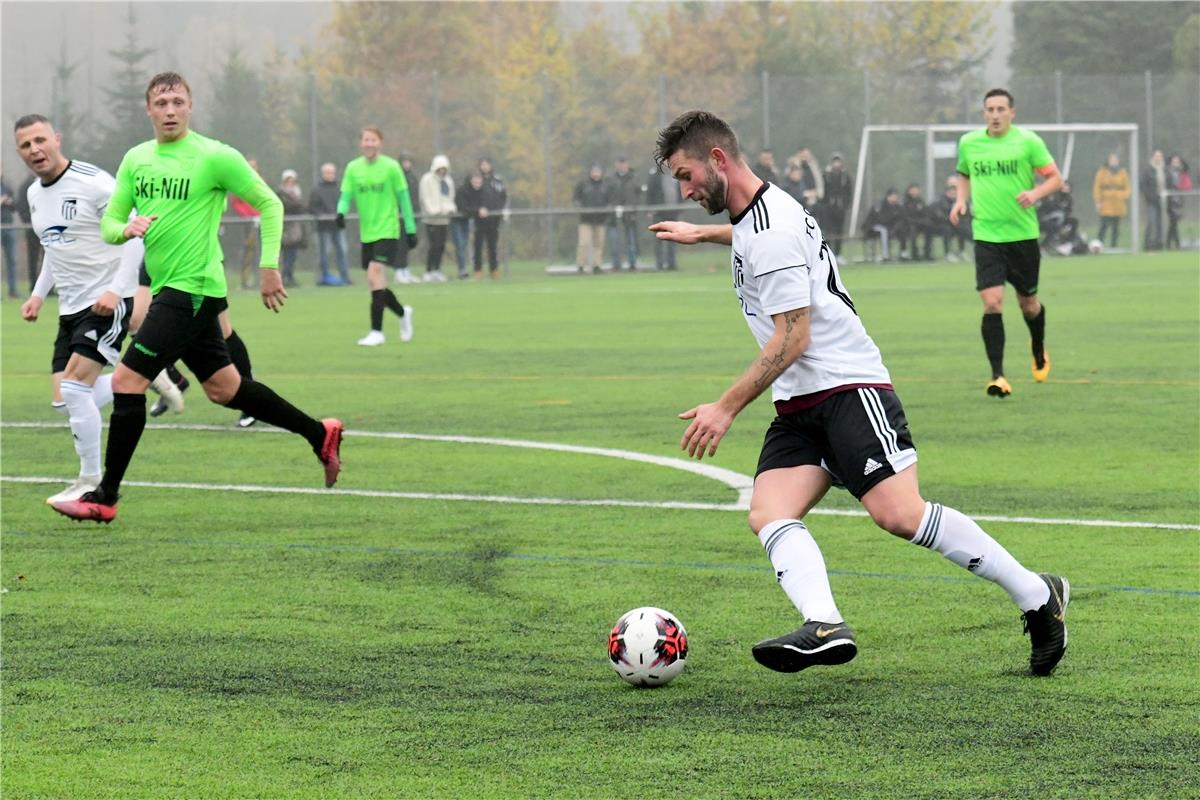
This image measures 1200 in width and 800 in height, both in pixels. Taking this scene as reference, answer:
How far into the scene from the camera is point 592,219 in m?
39.9

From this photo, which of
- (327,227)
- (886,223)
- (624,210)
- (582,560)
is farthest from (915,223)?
(582,560)

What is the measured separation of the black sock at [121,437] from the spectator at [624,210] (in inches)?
1181

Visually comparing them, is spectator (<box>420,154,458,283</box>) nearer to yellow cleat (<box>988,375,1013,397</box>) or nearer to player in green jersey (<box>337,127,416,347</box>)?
player in green jersey (<box>337,127,416,347</box>)

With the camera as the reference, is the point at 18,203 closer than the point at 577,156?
Yes

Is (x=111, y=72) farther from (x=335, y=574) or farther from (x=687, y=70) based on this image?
(x=335, y=574)

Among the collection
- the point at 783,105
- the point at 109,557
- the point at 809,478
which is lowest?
the point at 109,557

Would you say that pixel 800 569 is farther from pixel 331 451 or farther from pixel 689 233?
pixel 331 451

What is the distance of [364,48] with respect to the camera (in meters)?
61.5

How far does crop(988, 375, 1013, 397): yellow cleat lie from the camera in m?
14.2

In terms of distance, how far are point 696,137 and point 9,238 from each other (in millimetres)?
30616

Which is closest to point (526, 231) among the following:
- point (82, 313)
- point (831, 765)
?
point (82, 313)

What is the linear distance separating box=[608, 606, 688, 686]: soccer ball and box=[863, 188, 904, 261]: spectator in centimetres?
3551

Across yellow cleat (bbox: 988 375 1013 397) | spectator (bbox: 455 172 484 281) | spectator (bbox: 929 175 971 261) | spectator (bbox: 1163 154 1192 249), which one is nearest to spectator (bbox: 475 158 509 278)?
spectator (bbox: 455 172 484 281)

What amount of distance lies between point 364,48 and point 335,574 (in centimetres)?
5518
